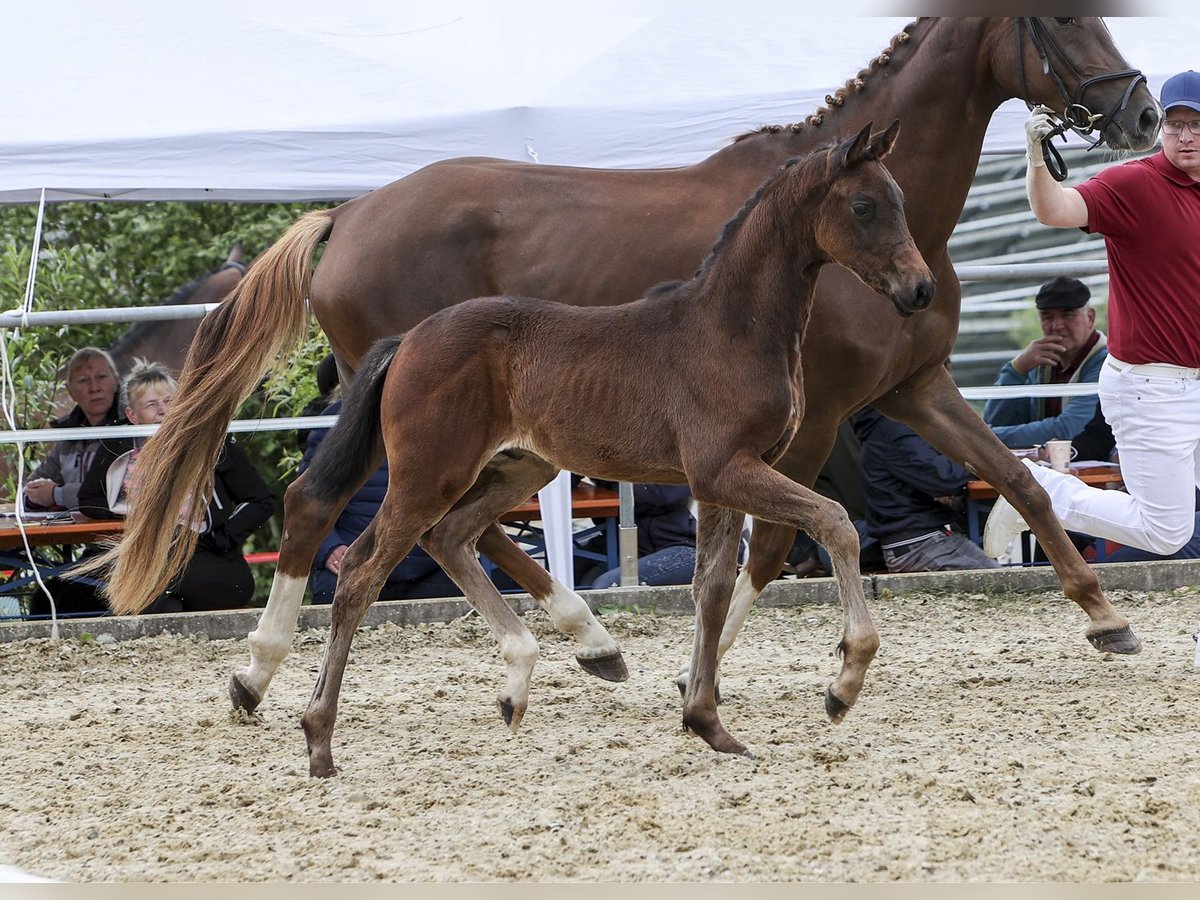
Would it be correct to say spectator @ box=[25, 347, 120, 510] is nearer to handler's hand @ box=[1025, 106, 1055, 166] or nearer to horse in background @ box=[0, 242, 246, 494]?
horse in background @ box=[0, 242, 246, 494]

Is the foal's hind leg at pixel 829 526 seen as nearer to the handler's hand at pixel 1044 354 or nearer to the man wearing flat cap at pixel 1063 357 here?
the man wearing flat cap at pixel 1063 357

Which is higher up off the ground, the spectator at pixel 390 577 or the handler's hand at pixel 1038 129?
the handler's hand at pixel 1038 129

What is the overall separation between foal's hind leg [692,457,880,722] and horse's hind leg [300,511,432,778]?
88cm

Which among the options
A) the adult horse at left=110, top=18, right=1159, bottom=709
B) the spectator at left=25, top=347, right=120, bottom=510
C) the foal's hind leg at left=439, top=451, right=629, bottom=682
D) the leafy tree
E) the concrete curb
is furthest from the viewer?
the leafy tree

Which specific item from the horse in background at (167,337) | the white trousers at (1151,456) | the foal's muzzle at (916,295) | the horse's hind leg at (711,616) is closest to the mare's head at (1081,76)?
the white trousers at (1151,456)

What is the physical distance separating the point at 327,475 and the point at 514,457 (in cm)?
57

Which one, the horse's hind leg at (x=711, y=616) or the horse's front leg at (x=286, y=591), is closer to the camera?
the horse's hind leg at (x=711, y=616)

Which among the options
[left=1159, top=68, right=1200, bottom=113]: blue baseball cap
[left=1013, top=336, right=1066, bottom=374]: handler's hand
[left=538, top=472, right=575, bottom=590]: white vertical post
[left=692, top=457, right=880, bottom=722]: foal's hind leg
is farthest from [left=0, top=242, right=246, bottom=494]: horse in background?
[left=1159, top=68, right=1200, bottom=113]: blue baseball cap

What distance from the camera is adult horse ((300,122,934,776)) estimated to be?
11.6 feet

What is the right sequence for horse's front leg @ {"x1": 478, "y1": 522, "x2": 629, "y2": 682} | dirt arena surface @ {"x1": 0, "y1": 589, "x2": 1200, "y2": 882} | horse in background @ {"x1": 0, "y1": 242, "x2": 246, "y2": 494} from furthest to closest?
horse in background @ {"x1": 0, "y1": 242, "x2": 246, "y2": 494}
horse's front leg @ {"x1": 478, "y1": 522, "x2": 629, "y2": 682}
dirt arena surface @ {"x1": 0, "y1": 589, "x2": 1200, "y2": 882}

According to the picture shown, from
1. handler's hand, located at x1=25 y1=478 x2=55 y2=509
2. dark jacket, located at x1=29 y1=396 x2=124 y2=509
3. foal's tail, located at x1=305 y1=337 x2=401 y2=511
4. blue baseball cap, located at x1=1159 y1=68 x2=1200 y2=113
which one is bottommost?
handler's hand, located at x1=25 y1=478 x2=55 y2=509

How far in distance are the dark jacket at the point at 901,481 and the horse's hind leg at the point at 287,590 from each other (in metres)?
→ 2.99

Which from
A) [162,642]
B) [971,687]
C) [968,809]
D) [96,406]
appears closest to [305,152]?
[96,406]

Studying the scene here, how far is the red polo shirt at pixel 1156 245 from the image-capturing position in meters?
4.79
